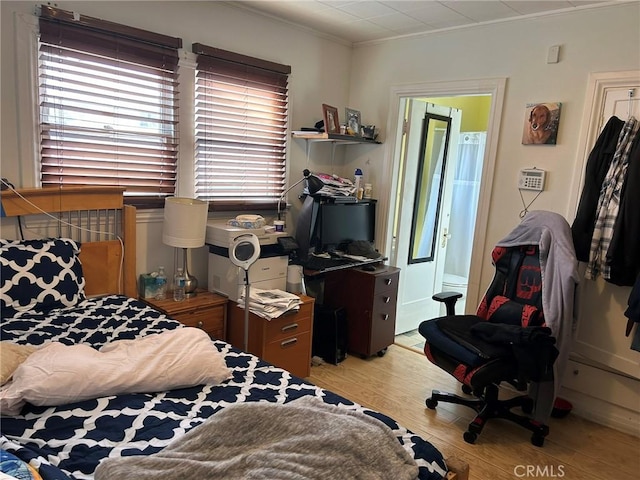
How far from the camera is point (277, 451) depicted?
4.10 ft

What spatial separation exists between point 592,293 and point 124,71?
3.10 metres

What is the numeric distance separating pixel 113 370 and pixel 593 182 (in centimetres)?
268

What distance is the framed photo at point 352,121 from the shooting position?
3662 mm

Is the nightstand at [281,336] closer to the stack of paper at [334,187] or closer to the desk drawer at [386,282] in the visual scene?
the desk drawer at [386,282]

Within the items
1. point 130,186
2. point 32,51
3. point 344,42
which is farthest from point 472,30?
point 32,51

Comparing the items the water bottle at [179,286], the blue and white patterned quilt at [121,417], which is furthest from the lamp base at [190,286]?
the blue and white patterned quilt at [121,417]

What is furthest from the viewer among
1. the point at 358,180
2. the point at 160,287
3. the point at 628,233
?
the point at 358,180

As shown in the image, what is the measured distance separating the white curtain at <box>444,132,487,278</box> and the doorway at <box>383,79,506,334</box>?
14 millimetres

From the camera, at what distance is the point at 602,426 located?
281cm

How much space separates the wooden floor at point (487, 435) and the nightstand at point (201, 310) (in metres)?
0.78

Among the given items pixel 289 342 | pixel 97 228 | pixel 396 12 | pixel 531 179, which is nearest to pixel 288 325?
pixel 289 342

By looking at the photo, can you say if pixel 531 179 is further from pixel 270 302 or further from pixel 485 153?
pixel 270 302

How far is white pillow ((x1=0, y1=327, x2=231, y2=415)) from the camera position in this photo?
4.89 feet

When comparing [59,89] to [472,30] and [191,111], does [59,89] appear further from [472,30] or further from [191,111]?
[472,30]
